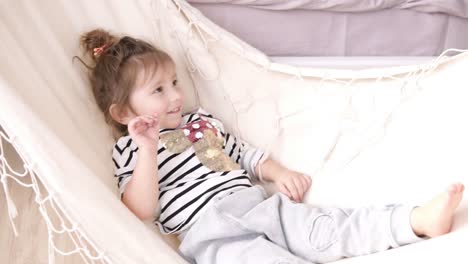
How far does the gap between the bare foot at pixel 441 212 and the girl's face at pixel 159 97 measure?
501 mm

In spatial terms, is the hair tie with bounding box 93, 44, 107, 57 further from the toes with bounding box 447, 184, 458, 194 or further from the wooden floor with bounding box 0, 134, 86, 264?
the toes with bounding box 447, 184, 458, 194

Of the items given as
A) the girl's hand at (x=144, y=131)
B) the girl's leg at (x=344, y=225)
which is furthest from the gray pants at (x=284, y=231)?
the girl's hand at (x=144, y=131)

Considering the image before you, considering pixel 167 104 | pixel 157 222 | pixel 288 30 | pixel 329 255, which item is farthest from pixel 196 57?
pixel 329 255

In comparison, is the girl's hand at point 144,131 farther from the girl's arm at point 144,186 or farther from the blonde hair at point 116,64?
the blonde hair at point 116,64

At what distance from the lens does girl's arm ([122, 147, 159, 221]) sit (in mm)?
1010

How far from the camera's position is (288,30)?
1.42m

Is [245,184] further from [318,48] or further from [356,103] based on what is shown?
[318,48]

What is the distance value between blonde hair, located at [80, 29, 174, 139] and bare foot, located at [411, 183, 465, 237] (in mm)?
556

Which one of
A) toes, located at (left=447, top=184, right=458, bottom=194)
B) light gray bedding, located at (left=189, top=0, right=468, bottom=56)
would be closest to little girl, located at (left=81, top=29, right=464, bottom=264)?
toes, located at (left=447, top=184, right=458, bottom=194)

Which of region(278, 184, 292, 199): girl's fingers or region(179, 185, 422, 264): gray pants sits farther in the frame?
region(278, 184, 292, 199): girl's fingers

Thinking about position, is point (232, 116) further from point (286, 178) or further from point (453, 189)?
point (453, 189)

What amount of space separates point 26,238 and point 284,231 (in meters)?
0.69

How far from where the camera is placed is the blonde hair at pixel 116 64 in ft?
3.76

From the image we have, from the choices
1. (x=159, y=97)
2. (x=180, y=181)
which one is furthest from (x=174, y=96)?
(x=180, y=181)
